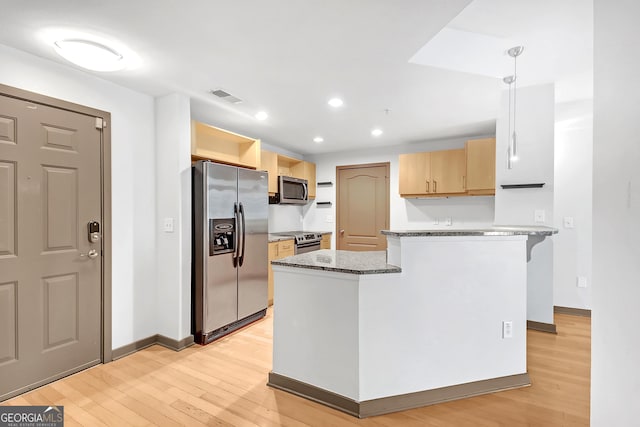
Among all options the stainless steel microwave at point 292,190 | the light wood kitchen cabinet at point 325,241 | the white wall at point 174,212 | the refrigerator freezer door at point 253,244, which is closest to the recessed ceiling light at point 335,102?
the refrigerator freezer door at point 253,244

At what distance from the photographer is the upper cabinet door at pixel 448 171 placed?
4078mm

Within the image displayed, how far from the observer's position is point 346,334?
1.80m

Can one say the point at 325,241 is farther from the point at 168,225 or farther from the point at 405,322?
the point at 405,322

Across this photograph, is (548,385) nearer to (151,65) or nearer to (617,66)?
(617,66)

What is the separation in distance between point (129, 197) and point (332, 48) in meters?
2.18

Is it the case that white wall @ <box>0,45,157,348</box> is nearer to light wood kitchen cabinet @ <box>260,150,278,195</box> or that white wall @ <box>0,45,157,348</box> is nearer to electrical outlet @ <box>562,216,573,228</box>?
light wood kitchen cabinet @ <box>260,150,278,195</box>

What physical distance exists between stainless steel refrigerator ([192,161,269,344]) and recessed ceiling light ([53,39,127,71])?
3.37ft

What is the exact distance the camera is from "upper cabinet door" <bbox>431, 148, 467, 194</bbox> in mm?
4078

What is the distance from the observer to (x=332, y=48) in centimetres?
196

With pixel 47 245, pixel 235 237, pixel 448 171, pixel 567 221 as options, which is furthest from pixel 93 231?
pixel 567 221

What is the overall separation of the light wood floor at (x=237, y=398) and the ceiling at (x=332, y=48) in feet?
7.70

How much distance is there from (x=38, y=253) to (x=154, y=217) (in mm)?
913

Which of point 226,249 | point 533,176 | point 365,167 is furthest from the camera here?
point 365,167

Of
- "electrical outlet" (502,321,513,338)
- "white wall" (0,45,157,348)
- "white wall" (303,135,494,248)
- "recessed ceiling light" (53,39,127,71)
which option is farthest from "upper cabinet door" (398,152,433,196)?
"recessed ceiling light" (53,39,127,71)
